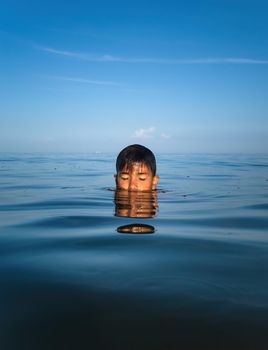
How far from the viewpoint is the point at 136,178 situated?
6977mm

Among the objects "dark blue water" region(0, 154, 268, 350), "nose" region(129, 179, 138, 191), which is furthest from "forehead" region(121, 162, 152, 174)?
"dark blue water" region(0, 154, 268, 350)

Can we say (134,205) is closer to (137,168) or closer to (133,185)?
(137,168)

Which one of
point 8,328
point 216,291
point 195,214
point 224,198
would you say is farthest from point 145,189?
point 8,328

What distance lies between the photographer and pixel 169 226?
353cm

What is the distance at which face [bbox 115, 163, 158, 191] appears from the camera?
6.83m

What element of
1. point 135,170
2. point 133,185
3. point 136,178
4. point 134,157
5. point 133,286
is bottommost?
point 133,286

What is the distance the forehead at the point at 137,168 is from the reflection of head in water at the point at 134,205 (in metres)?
0.45

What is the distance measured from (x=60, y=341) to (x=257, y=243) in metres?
2.02

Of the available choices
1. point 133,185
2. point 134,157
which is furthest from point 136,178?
point 134,157

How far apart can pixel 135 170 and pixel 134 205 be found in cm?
182

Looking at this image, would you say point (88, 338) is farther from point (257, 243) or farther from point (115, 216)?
point (115, 216)

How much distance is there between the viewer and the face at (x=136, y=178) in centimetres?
683

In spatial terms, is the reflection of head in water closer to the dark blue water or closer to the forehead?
the forehead

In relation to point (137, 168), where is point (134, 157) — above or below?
above
